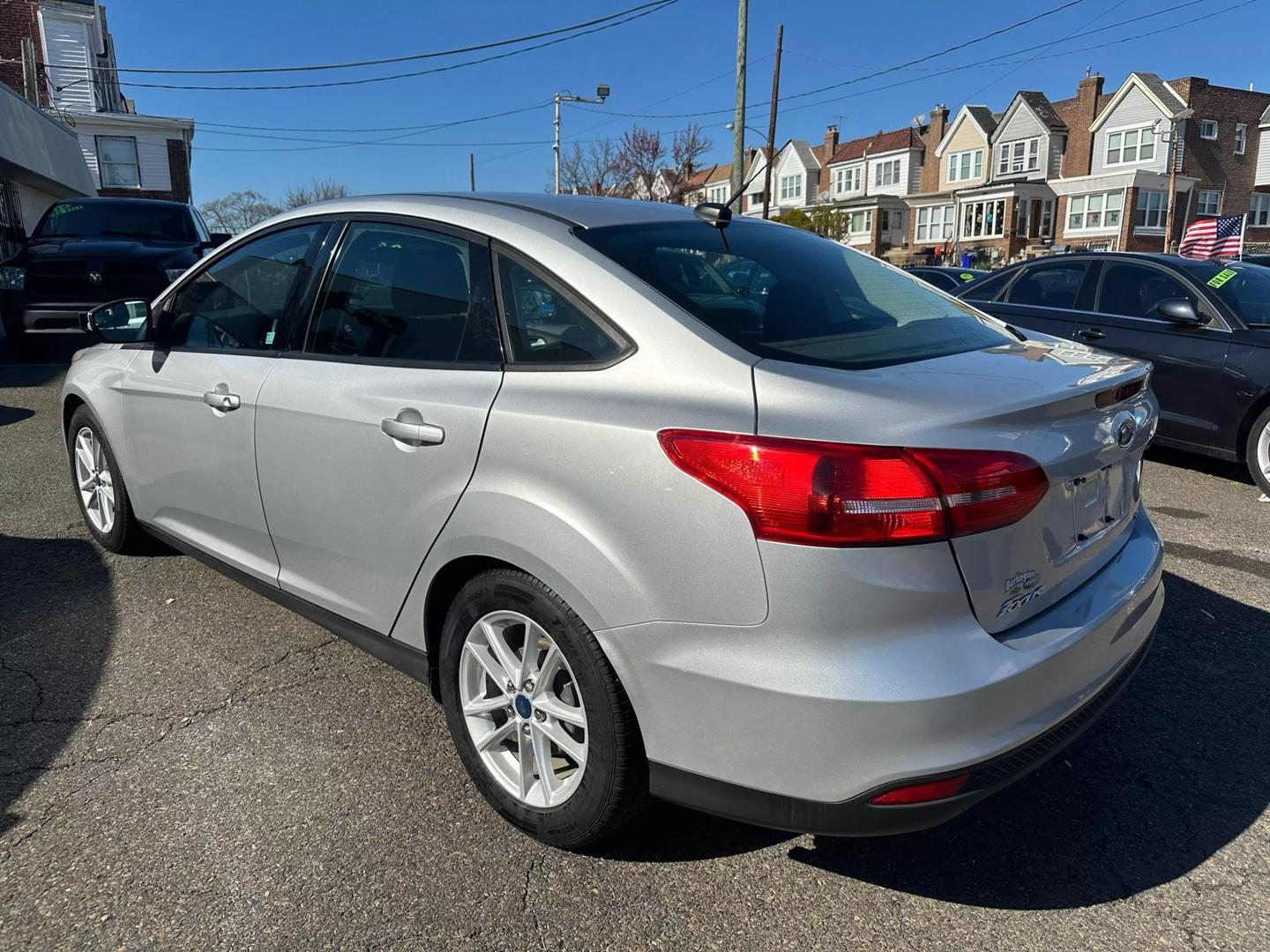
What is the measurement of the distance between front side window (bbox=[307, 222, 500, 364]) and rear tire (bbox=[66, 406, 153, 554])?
1.81 m

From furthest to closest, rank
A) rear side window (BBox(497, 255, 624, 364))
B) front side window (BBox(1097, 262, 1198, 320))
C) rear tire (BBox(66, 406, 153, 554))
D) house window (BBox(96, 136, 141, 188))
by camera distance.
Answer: house window (BBox(96, 136, 141, 188)) → front side window (BBox(1097, 262, 1198, 320)) → rear tire (BBox(66, 406, 153, 554)) → rear side window (BBox(497, 255, 624, 364))

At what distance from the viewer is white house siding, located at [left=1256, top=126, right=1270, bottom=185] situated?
161 ft

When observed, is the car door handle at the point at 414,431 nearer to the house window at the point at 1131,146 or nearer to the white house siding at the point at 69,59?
the white house siding at the point at 69,59

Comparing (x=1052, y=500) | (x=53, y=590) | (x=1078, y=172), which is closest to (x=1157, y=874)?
(x=1052, y=500)

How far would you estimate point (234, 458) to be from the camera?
322 cm

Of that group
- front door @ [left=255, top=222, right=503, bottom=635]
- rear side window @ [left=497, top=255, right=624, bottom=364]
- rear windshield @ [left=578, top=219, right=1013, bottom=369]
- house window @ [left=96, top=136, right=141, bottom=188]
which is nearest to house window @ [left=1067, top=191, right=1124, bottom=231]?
house window @ [left=96, top=136, right=141, bottom=188]

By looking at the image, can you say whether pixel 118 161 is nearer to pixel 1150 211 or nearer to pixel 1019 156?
pixel 1019 156

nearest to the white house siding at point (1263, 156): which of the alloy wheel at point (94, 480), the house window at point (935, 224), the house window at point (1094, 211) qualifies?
the house window at point (1094, 211)

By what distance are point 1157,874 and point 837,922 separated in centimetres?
85

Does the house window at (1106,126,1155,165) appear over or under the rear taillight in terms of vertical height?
over

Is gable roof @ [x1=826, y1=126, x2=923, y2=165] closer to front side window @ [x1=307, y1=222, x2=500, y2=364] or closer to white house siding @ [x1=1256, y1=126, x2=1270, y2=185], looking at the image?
white house siding @ [x1=1256, y1=126, x2=1270, y2=185]

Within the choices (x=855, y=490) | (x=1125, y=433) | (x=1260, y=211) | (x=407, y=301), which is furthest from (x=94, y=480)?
(x=1260, y=211)

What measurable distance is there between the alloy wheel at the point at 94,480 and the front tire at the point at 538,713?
102 inches

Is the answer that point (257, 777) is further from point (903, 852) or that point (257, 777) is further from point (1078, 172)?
point (1078, 172)
